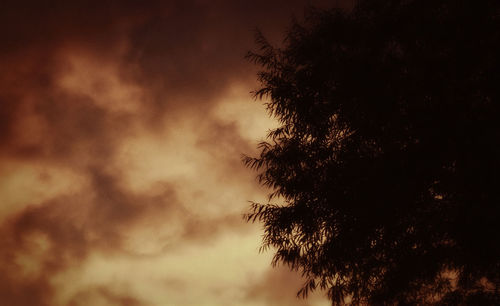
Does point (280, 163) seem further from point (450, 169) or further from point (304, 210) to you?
point (450, 169)

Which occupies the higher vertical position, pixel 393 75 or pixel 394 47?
pixel 394 47

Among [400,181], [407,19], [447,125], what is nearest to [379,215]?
[400,181]

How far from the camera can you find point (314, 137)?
10.3 metres

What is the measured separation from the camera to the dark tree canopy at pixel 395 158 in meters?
8.04

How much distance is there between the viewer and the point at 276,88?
1082 centimetres

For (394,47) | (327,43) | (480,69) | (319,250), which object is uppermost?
(327,43)

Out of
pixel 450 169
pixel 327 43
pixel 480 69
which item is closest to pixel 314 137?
pixel 327 43

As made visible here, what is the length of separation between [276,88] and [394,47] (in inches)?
129

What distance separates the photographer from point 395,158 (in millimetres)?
8758

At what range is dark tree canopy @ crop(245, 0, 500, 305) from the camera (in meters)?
8.04

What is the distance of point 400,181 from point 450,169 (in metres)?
1.14

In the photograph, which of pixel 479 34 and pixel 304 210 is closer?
pixel 479 34

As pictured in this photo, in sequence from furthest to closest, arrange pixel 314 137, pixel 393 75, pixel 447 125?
pixel 314 137 < pixel 393 75 < pixel 447 125

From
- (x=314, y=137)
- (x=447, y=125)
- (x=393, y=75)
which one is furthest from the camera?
(x=314, y=137)
